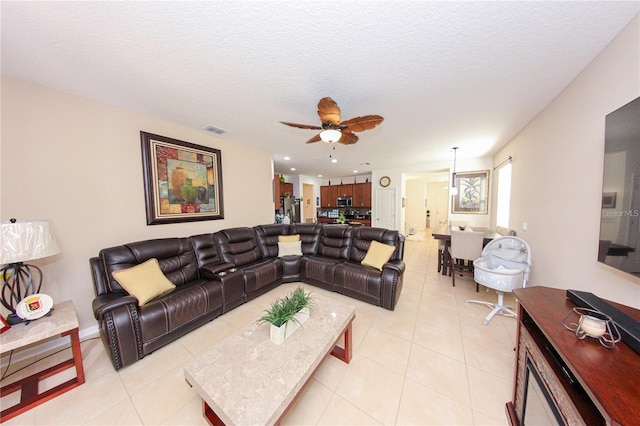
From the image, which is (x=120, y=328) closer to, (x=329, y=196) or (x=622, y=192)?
(x=622, y=192)

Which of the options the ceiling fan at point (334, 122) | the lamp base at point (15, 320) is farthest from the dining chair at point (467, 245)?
the lamp base at point (15, 320)

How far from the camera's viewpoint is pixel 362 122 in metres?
2.01

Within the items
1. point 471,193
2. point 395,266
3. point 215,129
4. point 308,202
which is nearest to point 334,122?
point 395,266

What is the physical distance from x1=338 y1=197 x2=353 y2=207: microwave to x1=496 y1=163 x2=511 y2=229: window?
14.8 feet

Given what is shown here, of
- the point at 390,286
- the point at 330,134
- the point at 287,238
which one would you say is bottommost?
the point at 390,286

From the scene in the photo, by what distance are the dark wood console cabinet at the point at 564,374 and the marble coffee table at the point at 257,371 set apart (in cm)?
113

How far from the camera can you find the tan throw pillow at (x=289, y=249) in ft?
11.6

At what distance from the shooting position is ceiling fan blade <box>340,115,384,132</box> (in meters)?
1.93

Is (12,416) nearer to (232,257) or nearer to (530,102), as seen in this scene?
(232,257)

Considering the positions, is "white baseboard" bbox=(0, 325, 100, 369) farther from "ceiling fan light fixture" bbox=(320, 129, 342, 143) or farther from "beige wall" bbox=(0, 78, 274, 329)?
"ceiling fan light fixture" bbox=(320, 129, 342, 143)

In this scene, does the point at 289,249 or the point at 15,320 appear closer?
the point at 15,320

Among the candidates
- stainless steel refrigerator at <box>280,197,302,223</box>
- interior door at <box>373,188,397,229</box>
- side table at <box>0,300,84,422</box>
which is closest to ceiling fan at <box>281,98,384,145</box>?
side table at <box>0,300,84,422</box>

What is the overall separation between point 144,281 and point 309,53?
2.57 metres

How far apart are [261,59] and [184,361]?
2.68m
